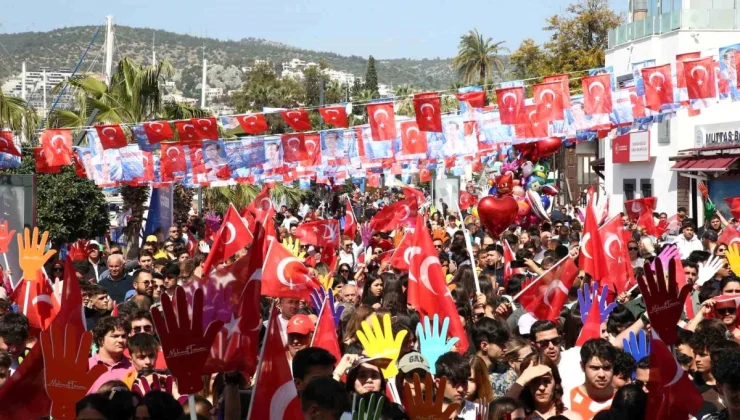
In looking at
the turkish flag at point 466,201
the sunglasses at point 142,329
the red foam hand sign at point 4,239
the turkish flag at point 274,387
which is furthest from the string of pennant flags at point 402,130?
the turkish flag at point 274,387

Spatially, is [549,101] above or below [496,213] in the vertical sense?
above

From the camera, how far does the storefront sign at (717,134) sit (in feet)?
99.2

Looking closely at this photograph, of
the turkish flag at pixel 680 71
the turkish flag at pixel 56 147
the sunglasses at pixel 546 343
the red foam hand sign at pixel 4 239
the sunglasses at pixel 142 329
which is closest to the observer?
the sunglasses at pixel 546 343

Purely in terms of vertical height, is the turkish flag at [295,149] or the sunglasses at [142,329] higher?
the turkish flag at [295,149]

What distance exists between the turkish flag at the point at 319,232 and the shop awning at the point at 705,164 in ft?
50.6

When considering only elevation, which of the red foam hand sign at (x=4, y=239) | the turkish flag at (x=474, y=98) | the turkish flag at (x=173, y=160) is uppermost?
the turkish flag at (x=474, y=98)

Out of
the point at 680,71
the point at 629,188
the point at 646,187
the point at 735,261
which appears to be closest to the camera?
the point at 735,261

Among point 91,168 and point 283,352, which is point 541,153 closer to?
point 91,168

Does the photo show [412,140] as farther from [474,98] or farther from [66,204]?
[66,204]

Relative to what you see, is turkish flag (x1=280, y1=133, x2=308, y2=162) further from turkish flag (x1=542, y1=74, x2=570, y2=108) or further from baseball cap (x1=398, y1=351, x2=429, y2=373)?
baseball cap (x1=398, y1=351, x2=429, y2=373)

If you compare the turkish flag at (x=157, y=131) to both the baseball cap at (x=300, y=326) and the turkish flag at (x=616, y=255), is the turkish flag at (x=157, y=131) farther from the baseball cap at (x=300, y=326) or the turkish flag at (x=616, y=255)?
the baseball cap at (x=300, y=326)

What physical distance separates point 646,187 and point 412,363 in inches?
1243

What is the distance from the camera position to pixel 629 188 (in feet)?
126

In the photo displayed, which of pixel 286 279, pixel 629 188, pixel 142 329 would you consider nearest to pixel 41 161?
pixel 286 279
